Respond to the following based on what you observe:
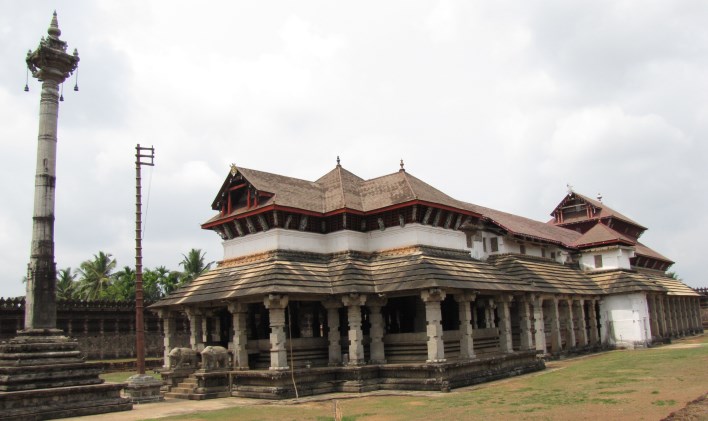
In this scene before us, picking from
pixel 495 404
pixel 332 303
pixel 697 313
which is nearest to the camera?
pixel 495 404

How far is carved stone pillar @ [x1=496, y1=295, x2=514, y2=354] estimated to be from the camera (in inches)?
1025

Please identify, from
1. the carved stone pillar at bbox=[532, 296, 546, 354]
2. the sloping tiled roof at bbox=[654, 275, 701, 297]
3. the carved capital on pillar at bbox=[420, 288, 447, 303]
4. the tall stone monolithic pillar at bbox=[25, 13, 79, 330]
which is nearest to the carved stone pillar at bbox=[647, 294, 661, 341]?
the sloping tiled roof at bbox=[654, 275, 701, 297]

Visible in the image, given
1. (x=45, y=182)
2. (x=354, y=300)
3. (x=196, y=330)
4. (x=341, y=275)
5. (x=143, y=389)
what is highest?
(x=45, y=182)

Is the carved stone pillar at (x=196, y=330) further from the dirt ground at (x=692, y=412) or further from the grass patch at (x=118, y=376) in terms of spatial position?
the dirt ground at (x=692, y=412)

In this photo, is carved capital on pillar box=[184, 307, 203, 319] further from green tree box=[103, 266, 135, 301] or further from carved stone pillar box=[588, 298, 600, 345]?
green tree box=[103, 266, 135, 301]

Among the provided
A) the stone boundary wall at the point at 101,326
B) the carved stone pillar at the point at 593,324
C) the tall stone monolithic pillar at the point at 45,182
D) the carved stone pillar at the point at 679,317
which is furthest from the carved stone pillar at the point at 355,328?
the carved stone pillar at the point at 679,317

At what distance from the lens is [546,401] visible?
16391 mm

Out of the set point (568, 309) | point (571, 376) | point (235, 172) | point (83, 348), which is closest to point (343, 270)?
point (235, 172)

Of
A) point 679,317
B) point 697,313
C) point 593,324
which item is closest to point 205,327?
point 593,324

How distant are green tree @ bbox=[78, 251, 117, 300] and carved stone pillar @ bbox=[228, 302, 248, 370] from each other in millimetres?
37664

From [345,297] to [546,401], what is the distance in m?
8.42

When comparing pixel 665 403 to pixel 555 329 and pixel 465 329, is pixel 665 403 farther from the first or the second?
pixel 555 329

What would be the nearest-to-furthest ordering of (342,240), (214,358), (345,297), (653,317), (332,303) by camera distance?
(214,358) < (345,297) < (332,303) < (342,240) < (653,317)

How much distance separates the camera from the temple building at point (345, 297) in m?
21.8
